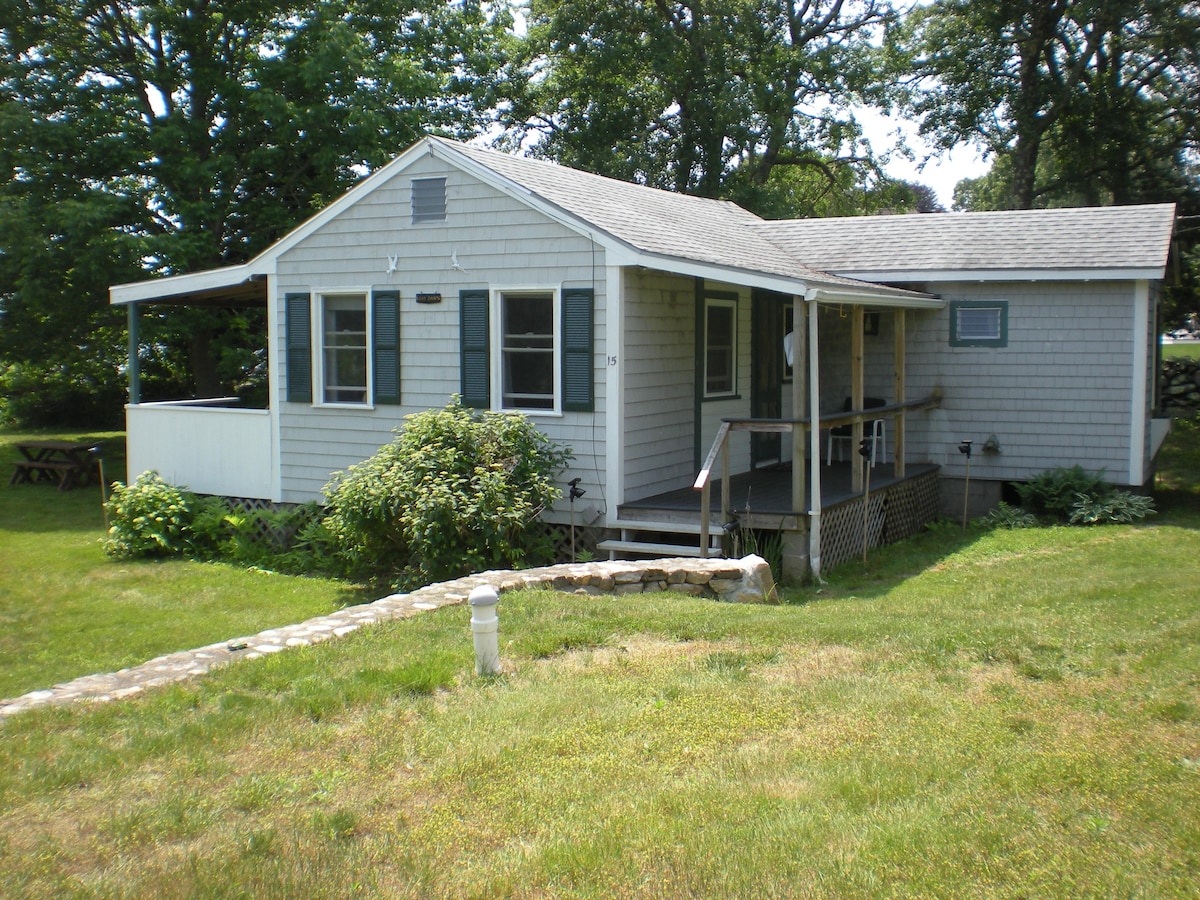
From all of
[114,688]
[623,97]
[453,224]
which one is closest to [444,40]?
[623,97]

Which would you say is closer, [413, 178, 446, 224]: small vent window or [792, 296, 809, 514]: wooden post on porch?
[792, 296, 809, 514]: wooden post on porch

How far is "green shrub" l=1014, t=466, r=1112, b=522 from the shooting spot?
1274 centimetres

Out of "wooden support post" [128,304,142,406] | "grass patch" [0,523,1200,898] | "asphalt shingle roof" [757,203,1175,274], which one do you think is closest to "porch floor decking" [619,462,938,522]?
"asphalt shingle roof" [757,203,1175,274]

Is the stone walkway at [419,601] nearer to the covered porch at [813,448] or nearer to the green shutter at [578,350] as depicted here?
the covered porch at [813,448]

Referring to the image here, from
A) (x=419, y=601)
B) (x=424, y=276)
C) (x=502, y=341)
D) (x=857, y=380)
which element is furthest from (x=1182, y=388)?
(x=419, y=601)

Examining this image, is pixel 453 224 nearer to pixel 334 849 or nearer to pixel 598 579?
pixel 598 579

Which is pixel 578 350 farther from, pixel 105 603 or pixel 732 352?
pixel 105 603

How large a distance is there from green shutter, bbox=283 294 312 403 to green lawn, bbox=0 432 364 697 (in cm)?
211

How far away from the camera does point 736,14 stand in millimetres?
28750

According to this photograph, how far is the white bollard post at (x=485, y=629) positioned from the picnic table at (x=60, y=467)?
1333 cm

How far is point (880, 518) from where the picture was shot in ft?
38.8

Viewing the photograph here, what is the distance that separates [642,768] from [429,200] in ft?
26.9

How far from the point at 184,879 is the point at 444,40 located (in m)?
20.3

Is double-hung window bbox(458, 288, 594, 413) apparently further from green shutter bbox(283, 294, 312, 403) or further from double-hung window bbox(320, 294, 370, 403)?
green shutter bbox(283, 294, 312, 403)
